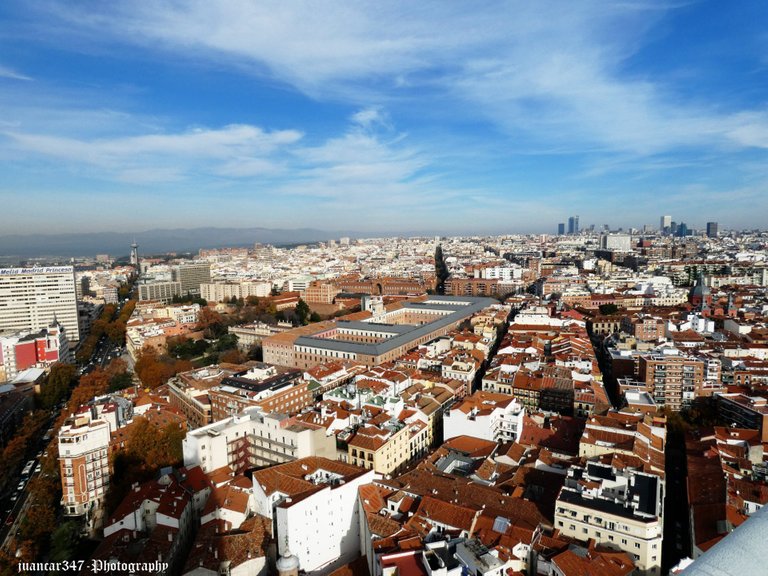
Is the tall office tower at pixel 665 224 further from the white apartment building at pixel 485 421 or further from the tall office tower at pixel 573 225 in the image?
the white apartment building at pixel 485 421

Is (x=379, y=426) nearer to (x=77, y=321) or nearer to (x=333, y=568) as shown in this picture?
(x=333, y=568)

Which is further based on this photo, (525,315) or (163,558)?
(525,315)

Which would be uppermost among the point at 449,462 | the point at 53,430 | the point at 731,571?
the point at 731,571

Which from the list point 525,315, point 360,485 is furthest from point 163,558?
point 525,315

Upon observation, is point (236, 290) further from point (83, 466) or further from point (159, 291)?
point (83, 466)

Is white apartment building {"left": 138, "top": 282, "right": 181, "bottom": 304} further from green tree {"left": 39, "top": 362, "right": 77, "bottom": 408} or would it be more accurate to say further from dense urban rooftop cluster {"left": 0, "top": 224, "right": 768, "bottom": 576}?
green tree {"left": 39, "top": 362, "right": 77, "bottom": 408}

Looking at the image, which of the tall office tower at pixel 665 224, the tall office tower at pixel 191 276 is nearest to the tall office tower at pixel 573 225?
the tall office tower at pixel 665 224

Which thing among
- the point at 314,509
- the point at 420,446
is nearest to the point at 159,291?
the point at 420,446

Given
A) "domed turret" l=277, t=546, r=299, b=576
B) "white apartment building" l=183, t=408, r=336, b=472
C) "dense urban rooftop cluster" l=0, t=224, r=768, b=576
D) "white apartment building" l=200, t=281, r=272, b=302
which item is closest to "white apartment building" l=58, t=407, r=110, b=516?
"dense urban rooftop cluster" l=0, t=224, r=768, b=576
